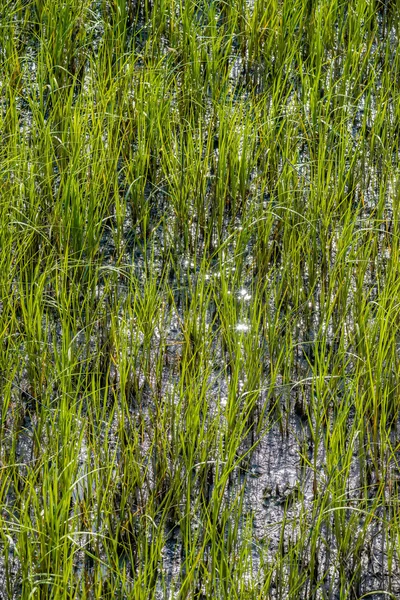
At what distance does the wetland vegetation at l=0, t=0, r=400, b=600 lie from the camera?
5.76 feet

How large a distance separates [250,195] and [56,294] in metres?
0.73

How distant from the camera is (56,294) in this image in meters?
2.24

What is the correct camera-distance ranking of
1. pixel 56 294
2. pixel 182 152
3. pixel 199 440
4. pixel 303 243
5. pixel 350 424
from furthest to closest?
1. pixel 182 152
2. pixel 303 243
3. pixel 56 294
4. pixel 350 424
5. pixel 199 440

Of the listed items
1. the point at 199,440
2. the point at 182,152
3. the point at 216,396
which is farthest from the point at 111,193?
the point at 199,440

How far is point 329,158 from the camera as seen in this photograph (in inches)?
107

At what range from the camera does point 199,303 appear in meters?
2.20

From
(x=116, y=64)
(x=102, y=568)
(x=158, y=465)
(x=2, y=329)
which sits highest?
(x=116, y=64)

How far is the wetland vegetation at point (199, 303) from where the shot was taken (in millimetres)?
1755

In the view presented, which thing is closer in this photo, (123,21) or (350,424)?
(350,424)

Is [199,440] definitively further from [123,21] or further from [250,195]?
[123,21]

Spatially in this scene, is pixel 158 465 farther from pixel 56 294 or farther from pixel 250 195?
pixel 250 195

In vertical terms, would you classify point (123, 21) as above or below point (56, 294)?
above

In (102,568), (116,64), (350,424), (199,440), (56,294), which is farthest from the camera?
(116,64)

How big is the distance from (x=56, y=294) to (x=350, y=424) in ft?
2.49
